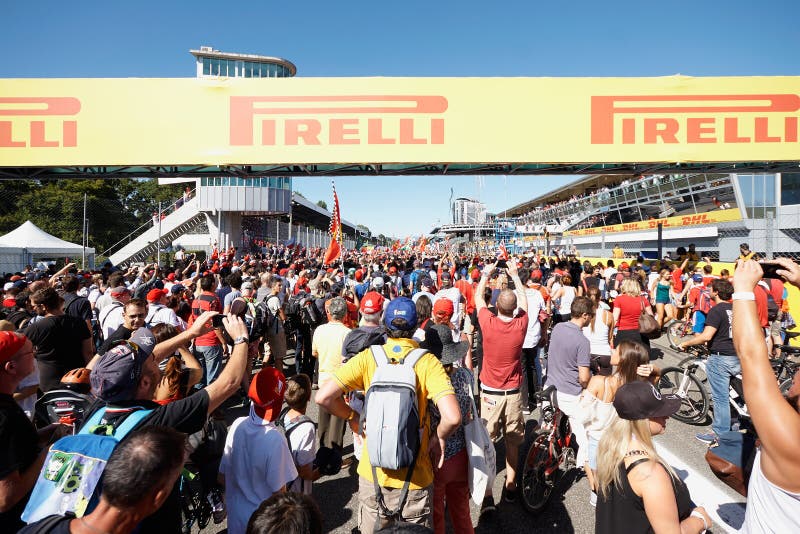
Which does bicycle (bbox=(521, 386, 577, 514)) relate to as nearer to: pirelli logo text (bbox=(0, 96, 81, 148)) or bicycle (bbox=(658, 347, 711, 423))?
bicycle (bbox=(658, 347, 711, 423))

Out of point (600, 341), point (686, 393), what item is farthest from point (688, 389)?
point (600, 341)

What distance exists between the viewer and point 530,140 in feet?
26.6

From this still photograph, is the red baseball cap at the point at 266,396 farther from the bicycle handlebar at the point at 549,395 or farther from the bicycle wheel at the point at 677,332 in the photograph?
the bicycle wheel at the point at 677,332

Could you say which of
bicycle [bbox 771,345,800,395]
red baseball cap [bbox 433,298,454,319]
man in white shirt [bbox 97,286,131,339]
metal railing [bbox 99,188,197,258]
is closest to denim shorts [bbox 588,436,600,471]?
red baseball cap [bbox 433,298,454,319]

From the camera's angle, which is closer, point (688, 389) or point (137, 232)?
point (688, 389)

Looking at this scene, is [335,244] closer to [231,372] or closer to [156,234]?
[231,372]

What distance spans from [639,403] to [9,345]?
352 centimetres

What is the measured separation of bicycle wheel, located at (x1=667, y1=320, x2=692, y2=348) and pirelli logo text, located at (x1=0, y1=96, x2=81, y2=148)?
46.2 feet

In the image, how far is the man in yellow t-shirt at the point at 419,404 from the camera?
246 cm

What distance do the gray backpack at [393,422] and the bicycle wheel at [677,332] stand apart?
1037 centimetres

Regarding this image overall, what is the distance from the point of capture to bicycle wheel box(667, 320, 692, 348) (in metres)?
10.3

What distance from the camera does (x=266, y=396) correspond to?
2.61 metres

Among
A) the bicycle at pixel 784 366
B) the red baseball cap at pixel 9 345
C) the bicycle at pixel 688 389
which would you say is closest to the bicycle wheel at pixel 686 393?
the bicycle at pixel 688 389

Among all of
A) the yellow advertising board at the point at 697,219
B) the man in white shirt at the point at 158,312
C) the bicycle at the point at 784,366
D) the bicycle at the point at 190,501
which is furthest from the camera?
the yellow advertising board at the point at 697,219
